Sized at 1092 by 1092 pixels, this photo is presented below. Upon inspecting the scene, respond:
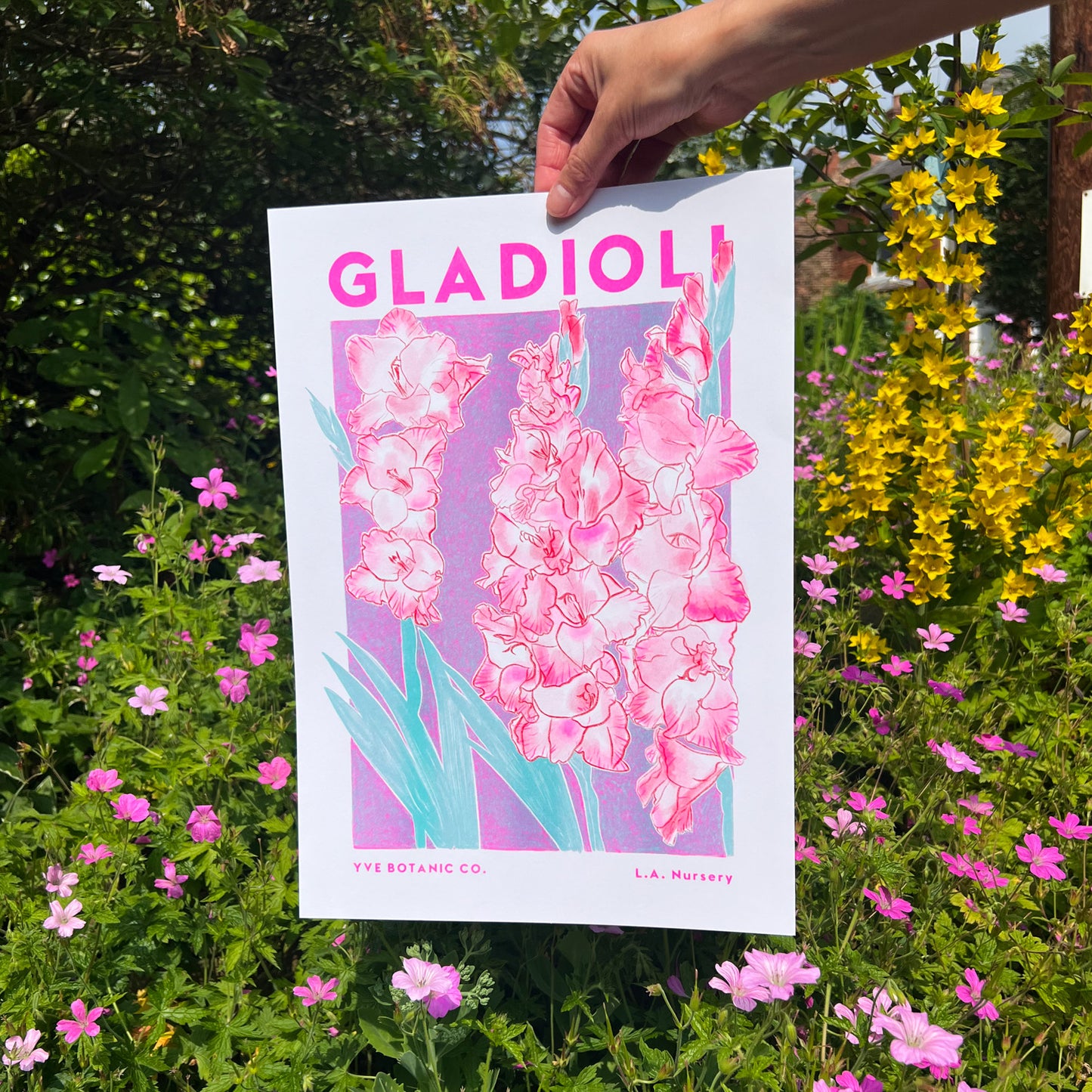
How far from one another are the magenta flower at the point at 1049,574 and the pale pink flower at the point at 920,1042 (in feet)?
4.77

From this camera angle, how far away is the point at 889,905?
1.41 m

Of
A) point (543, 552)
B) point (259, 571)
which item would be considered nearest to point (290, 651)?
point (259, 571)

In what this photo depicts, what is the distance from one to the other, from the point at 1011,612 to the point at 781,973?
1.40 metres

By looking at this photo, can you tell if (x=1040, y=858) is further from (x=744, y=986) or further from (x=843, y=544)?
(x=843, y=544)

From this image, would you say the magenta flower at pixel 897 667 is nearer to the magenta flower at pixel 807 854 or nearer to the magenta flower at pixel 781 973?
the magenta flower at pixel 807 854

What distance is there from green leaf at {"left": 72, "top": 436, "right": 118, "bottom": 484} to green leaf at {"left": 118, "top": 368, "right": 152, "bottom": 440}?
0.27ft

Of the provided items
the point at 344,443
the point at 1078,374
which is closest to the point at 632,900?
the point at 344,443

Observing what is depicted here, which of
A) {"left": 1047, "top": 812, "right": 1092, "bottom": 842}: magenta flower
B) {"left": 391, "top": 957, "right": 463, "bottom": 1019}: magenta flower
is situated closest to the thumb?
{"left": 391, "top": 957, "right": 463, "bottom": 1019}: magenta flower

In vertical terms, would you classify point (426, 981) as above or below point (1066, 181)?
below

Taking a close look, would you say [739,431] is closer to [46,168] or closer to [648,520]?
[648,520]

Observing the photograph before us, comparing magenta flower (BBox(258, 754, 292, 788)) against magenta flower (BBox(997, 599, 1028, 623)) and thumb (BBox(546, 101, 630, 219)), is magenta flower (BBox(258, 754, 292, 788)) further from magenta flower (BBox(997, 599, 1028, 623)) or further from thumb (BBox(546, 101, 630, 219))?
magenta flower (BBox(997, 599, 1028, 623))

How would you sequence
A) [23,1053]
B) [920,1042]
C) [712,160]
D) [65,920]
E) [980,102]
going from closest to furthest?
[920,1042]
[23,1053]
[65,920]
[980,102]
[712,160]

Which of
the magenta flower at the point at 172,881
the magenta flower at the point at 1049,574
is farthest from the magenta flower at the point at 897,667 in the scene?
the magenta flower at the point at 172,881

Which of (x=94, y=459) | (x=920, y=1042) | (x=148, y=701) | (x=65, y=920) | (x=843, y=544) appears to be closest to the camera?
(x=920, y=1042)
